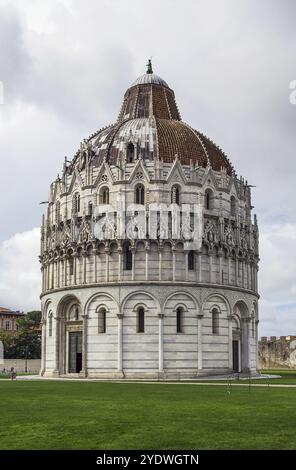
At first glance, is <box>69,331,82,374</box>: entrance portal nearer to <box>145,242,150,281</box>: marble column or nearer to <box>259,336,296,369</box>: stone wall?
<box>145,242,150,281</box>: marble column

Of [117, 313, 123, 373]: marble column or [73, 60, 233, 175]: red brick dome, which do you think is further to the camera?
[73, 60, 233, 175]: red brick dome

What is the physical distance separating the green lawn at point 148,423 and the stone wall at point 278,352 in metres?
78.6

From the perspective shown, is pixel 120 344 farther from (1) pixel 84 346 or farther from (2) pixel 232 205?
(2) pixel 232 205

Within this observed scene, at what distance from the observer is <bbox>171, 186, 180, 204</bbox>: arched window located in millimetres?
66169

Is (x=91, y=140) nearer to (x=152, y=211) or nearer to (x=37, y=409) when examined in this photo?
(x=152, y=211)

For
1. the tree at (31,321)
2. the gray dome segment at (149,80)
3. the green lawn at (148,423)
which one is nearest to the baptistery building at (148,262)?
the gray dome segment at (149,80)

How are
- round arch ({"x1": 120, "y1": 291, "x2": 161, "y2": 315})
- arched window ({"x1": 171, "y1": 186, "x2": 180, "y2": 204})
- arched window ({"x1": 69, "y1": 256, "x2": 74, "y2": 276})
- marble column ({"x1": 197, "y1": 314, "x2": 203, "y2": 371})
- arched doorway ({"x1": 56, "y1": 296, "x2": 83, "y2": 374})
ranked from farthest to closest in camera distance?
1. arched window ({"x1": 69, "y1": 256, "x2": 74, "y2": 276})
2. arched doorway ({"x1": 56, "y1": 296, "x2": 83, "y2": 374})
3. arched window ({"x1": 171, "y1": 186, "x2": 180, "y2": 204})
4. marble column ({"x1": 197, "y1": 314, "x2": 203, "y2": 371})
5. round arch ({"x1": 120, "y1": 291, "x2": 161, "y2": 315})

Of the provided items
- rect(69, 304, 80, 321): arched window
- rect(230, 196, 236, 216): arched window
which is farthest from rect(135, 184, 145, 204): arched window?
rect(69, 304, 80, 321): arched window

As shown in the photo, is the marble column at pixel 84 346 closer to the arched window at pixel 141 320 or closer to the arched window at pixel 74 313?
the arched window at pixel 74 313

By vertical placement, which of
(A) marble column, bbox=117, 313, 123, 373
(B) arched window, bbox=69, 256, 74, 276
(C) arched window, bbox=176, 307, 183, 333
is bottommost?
(A) marble column, bbox=117, 313, 123, 373

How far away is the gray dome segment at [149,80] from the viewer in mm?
80562

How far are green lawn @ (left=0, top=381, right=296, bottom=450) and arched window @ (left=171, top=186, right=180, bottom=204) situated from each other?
117ft

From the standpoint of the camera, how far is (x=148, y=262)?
6338cm
